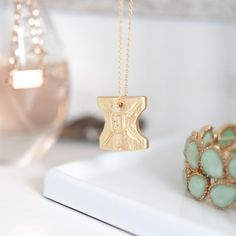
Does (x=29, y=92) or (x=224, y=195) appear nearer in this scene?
(x=224, y=195)

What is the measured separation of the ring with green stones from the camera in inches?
17.9

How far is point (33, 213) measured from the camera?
47 cm

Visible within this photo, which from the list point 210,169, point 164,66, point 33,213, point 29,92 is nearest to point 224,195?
point 210,169

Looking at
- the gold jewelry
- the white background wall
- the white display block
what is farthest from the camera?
the white background wall

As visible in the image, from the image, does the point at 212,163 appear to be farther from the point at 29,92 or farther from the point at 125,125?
the point at 29,92

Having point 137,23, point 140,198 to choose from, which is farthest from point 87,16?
point 140,198

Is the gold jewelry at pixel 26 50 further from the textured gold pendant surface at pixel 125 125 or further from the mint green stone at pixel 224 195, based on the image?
the mint green stone at pixel 224 195

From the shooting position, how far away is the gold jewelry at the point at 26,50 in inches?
23.5

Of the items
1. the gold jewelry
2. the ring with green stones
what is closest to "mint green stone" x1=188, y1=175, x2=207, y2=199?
the ring with green stones

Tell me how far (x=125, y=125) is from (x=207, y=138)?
0.27 feet

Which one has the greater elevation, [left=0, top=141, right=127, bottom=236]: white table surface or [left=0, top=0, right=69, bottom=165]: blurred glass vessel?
[left=0, top=0, right=69, bottom=165]: blurred glass vessel

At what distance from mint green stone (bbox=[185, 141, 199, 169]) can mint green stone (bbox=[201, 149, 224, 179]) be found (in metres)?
0.01

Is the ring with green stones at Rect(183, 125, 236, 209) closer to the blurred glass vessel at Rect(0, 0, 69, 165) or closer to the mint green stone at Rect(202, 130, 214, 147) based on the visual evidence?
the mint green stone at Rect(202, 130, 214, 147)

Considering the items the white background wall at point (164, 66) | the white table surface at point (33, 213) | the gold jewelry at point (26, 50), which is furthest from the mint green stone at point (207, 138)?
the white background wall at point (164, 66)
